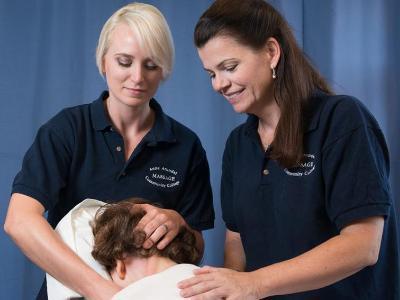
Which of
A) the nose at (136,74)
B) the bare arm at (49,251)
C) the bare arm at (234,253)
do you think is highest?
the nose at (136,74)

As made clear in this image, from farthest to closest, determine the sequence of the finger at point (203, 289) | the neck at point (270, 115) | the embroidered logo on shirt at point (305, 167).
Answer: the neck at point (270, 115) < the embroidered logo on shirt at point (305, 167) < the finger at point (203, 289)

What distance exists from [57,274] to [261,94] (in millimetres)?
651

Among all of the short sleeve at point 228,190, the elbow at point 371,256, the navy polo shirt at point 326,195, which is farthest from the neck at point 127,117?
the elbow at point 371,256

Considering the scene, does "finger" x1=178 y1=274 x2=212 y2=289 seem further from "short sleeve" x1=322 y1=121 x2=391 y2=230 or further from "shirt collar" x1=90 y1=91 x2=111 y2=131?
"shirt collar" x1=90 y1=91 x2=111 y2=131

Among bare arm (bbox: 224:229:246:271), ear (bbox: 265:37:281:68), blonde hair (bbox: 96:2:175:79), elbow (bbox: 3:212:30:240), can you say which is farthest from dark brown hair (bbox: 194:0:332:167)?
elbow (bbox: 3:212:30:240)

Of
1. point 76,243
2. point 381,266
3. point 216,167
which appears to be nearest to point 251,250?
point 381,266

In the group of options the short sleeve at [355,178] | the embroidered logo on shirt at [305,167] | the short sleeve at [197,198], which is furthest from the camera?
the short sleeve at [197,198]

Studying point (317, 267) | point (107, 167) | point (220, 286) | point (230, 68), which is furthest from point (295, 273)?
point (107, 167)

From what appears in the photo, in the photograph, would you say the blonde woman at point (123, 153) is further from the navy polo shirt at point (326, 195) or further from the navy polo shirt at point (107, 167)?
the navy polo shirt at point (326, 195)

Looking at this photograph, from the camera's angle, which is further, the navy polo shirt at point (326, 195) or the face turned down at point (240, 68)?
the face turned down at point (240, 68)

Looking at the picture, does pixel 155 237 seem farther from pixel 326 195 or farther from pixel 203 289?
pixel 326 195

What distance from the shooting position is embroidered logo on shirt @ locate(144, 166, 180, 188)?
1621 mm

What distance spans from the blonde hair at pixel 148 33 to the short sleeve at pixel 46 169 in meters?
0.26

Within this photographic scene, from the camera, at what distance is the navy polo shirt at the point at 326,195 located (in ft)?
4.03
